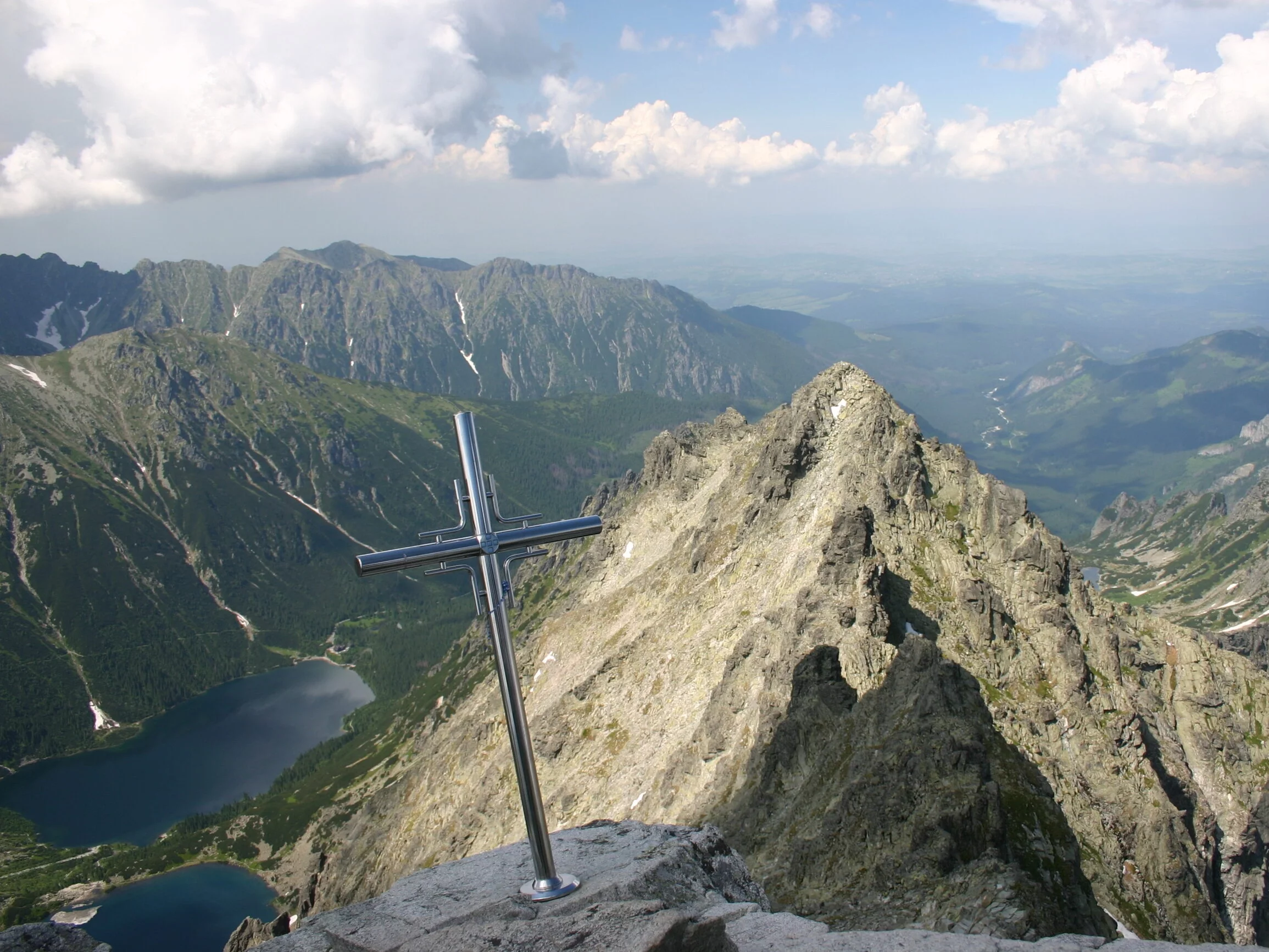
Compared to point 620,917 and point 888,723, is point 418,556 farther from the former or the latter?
point 888,723

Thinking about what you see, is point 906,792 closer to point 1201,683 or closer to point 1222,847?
point 1222,847

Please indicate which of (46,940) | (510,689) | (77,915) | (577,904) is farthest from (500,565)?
(77,915)

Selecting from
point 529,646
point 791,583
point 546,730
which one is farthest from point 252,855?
point 791,583

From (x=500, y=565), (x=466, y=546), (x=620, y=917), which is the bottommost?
(x=620, y=917)

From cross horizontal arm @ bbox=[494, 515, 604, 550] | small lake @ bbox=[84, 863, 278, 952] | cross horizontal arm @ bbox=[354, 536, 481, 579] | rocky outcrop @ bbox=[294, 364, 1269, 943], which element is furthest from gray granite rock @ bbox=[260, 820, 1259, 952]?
small lake @ bbox=[84, 863, 278, 952]

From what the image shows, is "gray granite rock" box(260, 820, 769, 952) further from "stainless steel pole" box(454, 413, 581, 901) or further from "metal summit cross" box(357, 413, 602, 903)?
"metal summit cross" box(357, 413, 602, 903)

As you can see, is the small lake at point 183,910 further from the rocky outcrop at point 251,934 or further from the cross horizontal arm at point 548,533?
the cross horizontal arm at point 548,533
